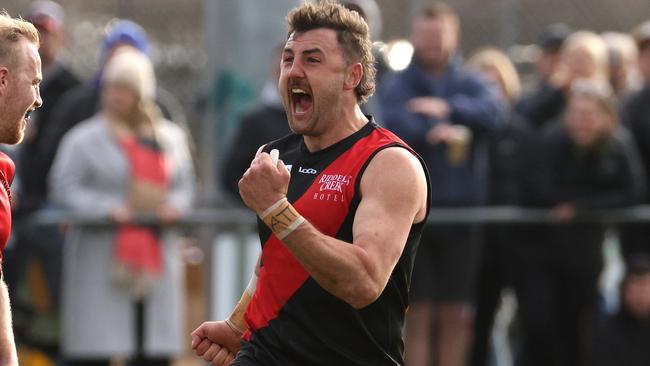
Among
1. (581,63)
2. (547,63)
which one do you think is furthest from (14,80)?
(547,63)

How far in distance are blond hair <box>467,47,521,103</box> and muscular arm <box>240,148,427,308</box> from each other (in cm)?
588

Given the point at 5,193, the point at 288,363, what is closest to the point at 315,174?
the point at 288,363

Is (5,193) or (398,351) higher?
(5,193)

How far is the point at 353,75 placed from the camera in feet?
17.5

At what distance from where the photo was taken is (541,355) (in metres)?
9.80

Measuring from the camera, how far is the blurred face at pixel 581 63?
10312 millimetres

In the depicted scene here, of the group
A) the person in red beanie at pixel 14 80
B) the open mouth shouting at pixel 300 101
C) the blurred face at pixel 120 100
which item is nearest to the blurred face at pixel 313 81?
the open mouth shouting at pixel 300 101

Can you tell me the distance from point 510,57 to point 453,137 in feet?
10.1

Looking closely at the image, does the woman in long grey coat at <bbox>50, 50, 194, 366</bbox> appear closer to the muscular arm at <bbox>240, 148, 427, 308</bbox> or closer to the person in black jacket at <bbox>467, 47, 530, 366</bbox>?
the person in black jacket at <bbox>467, 47, 530, 366</bbox>

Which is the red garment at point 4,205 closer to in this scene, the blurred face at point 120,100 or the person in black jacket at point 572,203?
the blurred face at point 120,100

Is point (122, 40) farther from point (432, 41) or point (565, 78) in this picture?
point (565, 78)

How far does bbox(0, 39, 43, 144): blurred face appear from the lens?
5.04m

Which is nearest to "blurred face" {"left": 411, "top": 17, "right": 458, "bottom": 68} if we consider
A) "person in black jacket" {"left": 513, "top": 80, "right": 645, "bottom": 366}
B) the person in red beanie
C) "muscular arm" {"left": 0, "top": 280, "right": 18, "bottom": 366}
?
"person in black jacket" {"left": 513, "top": 80, "right": 645, "bottom": 366}

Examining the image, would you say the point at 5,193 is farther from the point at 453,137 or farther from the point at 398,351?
the point at 453,137
